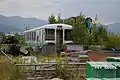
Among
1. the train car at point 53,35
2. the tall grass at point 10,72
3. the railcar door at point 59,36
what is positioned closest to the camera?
the tall grass at point 10,72

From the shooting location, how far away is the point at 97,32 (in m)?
31.2

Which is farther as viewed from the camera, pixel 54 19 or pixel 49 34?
pixel 54 19

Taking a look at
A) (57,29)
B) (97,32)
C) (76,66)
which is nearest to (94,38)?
(97,32)

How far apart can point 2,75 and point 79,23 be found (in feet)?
73.5

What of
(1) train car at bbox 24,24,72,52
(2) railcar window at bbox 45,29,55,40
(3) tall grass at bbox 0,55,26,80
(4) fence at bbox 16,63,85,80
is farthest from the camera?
(2) railcar window at bbox 45,29,55,40

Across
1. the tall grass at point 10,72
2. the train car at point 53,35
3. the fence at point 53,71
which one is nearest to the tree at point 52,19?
the train car at point 53,35

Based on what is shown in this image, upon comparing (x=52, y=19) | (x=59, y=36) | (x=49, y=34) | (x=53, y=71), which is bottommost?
(x=53, y=71)

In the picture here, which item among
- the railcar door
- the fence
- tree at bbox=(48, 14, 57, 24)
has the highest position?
tree at bbox=(48, 14, 57, 24)

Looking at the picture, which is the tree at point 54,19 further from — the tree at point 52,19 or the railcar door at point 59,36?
the railcar door at point 59,36

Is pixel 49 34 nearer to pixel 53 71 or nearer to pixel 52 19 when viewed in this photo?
pixel 52 19

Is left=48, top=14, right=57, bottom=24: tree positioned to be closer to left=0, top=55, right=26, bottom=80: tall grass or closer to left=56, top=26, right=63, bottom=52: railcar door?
left=56, top=26, right=63, bottom=52: railcar door

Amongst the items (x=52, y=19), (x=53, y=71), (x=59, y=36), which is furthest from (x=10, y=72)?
(x=52, y=19)

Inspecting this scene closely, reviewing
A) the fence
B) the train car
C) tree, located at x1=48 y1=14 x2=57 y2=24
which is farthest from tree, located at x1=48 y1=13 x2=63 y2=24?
the fence

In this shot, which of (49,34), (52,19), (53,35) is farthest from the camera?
(52,19)
